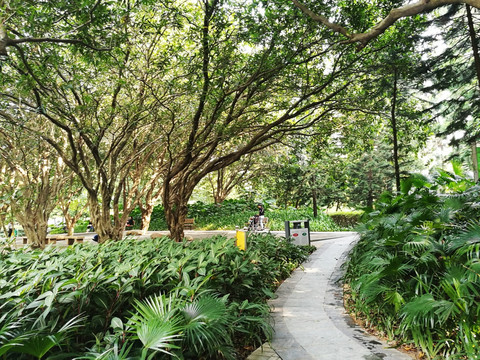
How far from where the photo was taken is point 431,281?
3523 millimetres

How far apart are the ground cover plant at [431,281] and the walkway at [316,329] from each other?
0.93 ft

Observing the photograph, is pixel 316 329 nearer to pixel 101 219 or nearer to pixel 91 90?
pixel 101 219

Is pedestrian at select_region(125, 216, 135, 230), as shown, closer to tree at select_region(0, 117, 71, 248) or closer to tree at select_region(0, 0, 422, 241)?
tree at select_region(0, 117, 71, 248)

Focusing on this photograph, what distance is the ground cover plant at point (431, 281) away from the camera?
295cm

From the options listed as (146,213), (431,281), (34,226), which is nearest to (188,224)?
(146,213)

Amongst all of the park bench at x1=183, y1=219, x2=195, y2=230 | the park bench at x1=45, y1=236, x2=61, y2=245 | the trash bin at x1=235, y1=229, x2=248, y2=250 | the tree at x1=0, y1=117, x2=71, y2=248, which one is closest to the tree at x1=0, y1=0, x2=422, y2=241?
the tree at x1=0, y1=117, x2=71, y2=248

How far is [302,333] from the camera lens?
13.3 feet

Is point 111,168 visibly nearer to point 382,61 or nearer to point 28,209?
point 28,209

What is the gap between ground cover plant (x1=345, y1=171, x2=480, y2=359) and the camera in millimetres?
2951

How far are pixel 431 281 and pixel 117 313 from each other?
127 inches

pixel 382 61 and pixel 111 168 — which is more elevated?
pixel 382 61

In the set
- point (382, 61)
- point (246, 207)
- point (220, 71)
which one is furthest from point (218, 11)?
point (246, 207)

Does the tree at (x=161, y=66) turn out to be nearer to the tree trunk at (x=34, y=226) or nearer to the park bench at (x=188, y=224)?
the tree trunk at (x=34, y=226)

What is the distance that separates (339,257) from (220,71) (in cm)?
599
